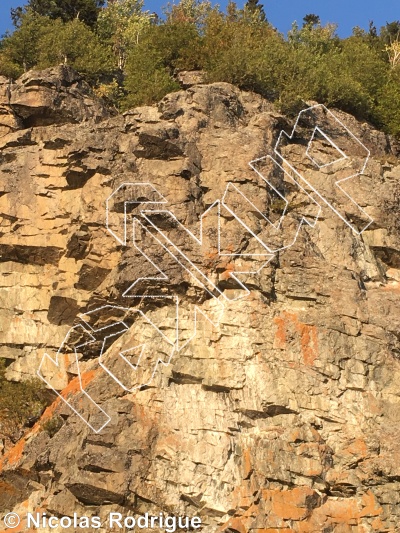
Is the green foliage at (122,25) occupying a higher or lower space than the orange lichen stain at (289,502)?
higher

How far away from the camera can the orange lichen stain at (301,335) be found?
21359 millimetres

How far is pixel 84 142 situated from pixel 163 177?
2.49m

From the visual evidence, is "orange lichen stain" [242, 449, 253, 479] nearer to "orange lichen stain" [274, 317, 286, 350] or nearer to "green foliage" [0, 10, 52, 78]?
"orange lichen stain" [274, 317, 286, 350]

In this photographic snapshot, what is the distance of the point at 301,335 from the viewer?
2155cm

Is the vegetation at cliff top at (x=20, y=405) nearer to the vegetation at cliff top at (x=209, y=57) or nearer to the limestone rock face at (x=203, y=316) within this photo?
the limestone rock face at (x=203, y=316)

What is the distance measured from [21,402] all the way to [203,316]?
4.68m

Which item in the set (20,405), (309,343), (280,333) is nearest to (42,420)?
(20,405)

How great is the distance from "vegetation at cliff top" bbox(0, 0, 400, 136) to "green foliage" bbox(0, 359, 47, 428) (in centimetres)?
995

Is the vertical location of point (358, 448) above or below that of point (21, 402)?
below

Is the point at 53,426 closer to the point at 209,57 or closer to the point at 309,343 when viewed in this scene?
the point at 309,343

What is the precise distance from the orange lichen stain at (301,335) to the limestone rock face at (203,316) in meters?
0.04
